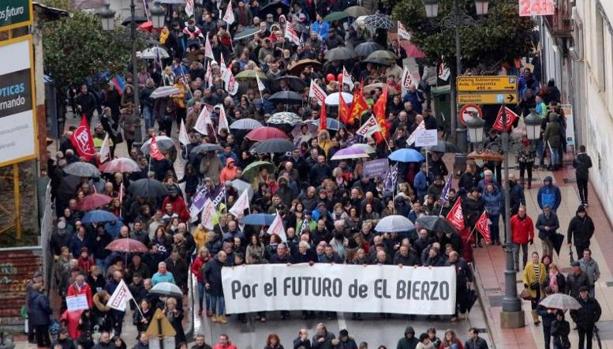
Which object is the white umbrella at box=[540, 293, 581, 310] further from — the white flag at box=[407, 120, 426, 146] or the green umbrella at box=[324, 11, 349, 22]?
the green umbrella at box=[324, 11, 349, 22]

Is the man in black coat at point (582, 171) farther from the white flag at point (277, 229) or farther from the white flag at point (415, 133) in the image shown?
the white flag at point (277, 229)

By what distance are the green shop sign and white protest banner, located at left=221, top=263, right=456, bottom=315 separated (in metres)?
6.32

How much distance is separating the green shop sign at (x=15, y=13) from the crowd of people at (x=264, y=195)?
3.80 metres

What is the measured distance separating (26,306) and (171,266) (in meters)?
2.86

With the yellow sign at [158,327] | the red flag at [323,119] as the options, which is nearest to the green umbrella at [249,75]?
the red flag at [323,119]

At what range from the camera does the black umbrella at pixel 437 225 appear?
4916 centimetres

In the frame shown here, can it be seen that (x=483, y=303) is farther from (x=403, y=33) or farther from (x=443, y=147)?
(x=403, y=33)

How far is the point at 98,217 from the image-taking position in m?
50.7

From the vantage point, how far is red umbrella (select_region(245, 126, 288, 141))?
57000 millimetres

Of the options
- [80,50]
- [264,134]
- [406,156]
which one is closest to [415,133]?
[406,156]

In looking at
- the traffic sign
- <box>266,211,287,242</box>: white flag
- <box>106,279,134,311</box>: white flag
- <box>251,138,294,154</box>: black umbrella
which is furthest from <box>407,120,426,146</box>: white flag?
<box>106,279,134,311</box>: white flag

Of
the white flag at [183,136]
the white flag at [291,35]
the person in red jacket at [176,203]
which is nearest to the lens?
the person in red jacket at [176,203]

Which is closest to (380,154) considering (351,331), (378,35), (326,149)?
(326,149)

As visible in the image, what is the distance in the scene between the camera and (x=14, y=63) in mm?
50000
